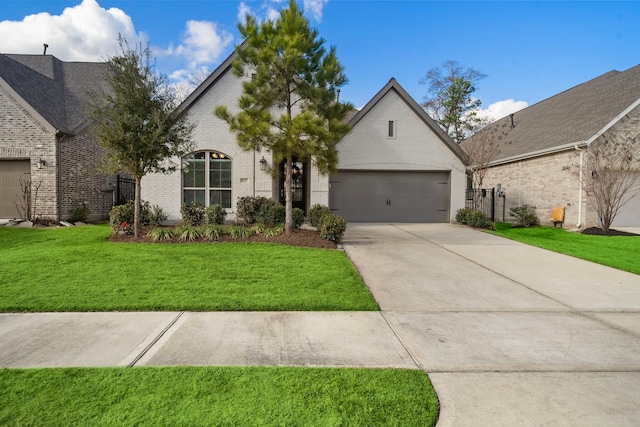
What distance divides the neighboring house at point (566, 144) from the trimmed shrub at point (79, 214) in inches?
743

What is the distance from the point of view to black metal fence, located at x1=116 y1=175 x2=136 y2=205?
16.6m

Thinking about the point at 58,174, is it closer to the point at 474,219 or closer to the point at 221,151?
the point at 221,151

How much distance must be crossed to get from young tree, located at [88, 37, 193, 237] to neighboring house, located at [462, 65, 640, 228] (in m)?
14.5

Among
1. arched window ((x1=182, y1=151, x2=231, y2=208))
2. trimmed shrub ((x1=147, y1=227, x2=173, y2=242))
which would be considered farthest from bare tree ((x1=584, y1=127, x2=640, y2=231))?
trimmed shrub ((x1=147, y1=227, x2=173, y2=242))

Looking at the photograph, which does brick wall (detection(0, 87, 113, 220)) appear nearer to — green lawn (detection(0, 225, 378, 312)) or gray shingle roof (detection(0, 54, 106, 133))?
gray shingle roof (detection(0, 54, 106, 133))

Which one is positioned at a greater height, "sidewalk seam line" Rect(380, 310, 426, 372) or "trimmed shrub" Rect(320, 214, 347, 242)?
"trimmed shrub" Rect(320, 214, 347, 242)

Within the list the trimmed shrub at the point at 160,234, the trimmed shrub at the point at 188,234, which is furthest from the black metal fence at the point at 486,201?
the trimmed shrub at the point at 160,234

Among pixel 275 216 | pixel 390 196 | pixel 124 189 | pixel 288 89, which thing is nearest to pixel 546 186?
pixel 390 196

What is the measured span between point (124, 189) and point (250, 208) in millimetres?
8478

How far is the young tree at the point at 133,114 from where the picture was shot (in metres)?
9.26

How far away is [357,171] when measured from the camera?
16.6 m

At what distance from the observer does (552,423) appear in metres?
2.52

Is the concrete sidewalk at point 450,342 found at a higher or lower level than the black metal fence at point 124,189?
lower

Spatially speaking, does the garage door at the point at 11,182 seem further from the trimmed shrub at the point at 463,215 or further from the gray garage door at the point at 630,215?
the gray garage door at the point at 630,215
